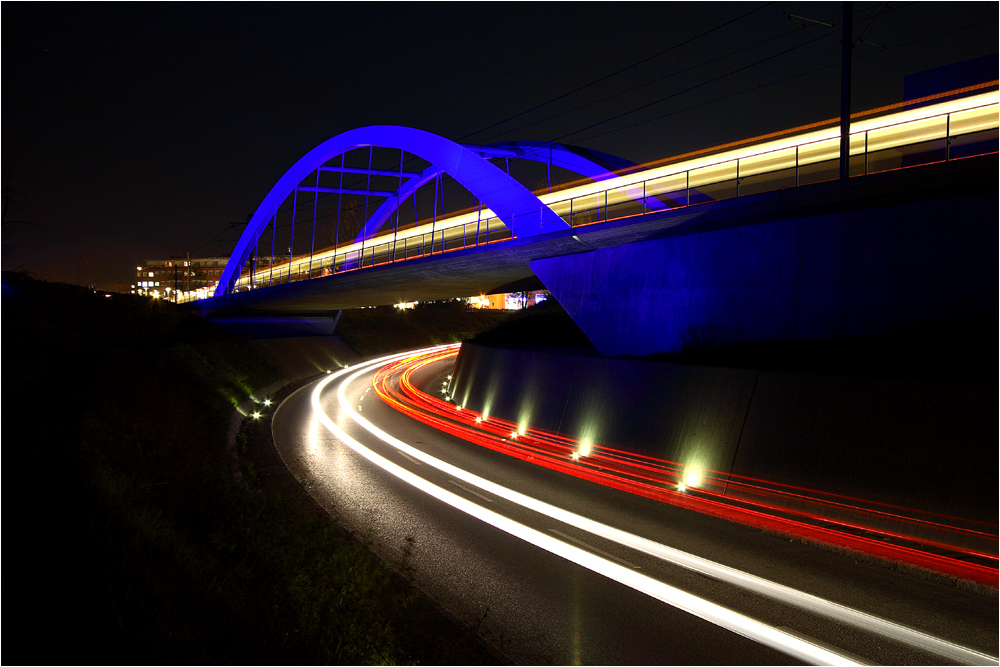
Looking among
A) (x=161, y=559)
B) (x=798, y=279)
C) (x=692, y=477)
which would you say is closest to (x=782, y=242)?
(x=798, y=279)

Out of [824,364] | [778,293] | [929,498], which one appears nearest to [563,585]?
[929,498]

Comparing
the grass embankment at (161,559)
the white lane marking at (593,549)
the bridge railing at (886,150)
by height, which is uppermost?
the bridge railing at (886,150)

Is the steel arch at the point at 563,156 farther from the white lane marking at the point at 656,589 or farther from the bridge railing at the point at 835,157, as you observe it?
the white lane marking at the point at 656,589

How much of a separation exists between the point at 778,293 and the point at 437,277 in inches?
A: 688

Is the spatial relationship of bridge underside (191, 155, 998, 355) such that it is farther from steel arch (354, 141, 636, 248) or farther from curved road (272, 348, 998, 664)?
steel arch (354, 141, 636, 248)

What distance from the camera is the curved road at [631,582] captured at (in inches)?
252

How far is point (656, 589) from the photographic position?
7754mm

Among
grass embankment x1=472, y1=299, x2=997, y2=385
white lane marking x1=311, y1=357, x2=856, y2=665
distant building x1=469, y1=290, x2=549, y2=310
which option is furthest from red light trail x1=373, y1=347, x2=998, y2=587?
distant building x1=469, y1=290, x2=549, y2=310

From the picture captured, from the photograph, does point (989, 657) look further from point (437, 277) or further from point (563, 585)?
point (437, 277)

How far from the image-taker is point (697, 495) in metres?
11.8

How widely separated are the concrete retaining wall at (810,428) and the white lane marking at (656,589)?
3.83 metres

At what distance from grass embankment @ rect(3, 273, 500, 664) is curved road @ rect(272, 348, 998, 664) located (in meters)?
1.02

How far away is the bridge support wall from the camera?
11086 mm

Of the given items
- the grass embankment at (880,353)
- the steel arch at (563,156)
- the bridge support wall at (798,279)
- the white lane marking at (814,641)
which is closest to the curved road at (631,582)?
the white lane marking at (814,641)
